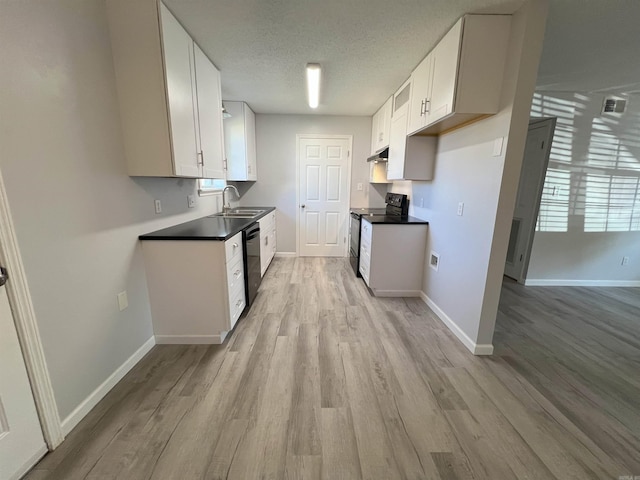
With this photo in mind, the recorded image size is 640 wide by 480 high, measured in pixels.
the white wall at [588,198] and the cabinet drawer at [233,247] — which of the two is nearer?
the cabinet drawer at [233,247]

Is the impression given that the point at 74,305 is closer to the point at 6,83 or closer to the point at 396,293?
the point at 6,83

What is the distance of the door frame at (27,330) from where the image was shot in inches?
42.3

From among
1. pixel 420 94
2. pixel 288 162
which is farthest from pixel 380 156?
pixel 288 162

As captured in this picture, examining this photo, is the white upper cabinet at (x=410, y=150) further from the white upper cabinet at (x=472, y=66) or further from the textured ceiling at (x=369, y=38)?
the white upper cabinet at (x=472, y=66)

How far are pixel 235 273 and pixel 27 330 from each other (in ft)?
4.15

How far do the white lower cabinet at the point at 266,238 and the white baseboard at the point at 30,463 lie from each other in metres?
2.31

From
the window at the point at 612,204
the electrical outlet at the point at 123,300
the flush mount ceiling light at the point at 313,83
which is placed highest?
the flush mount ceiling light at the point at 313,83

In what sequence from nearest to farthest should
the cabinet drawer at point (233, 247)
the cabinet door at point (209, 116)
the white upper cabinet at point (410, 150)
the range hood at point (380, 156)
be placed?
the cabinet drawer at point (233, 247) → the cabinet door at point (209, 116) → the white upper cabinet at point (410, 150) → the range hood at point (380, 156)

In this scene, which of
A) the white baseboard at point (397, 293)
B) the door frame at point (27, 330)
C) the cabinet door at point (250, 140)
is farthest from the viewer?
the cabinet door at point (250, 140)

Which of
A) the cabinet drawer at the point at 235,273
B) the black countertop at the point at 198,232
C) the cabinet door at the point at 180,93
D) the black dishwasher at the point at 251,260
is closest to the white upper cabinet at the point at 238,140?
the black dishwasher at the point at 251,260

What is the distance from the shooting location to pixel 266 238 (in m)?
3.75

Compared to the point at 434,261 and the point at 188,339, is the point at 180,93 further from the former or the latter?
the point at 434,261

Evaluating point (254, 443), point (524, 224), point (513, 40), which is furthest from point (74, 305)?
point (524, 224)

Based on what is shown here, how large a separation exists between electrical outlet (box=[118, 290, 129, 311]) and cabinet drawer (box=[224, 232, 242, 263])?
720mm
